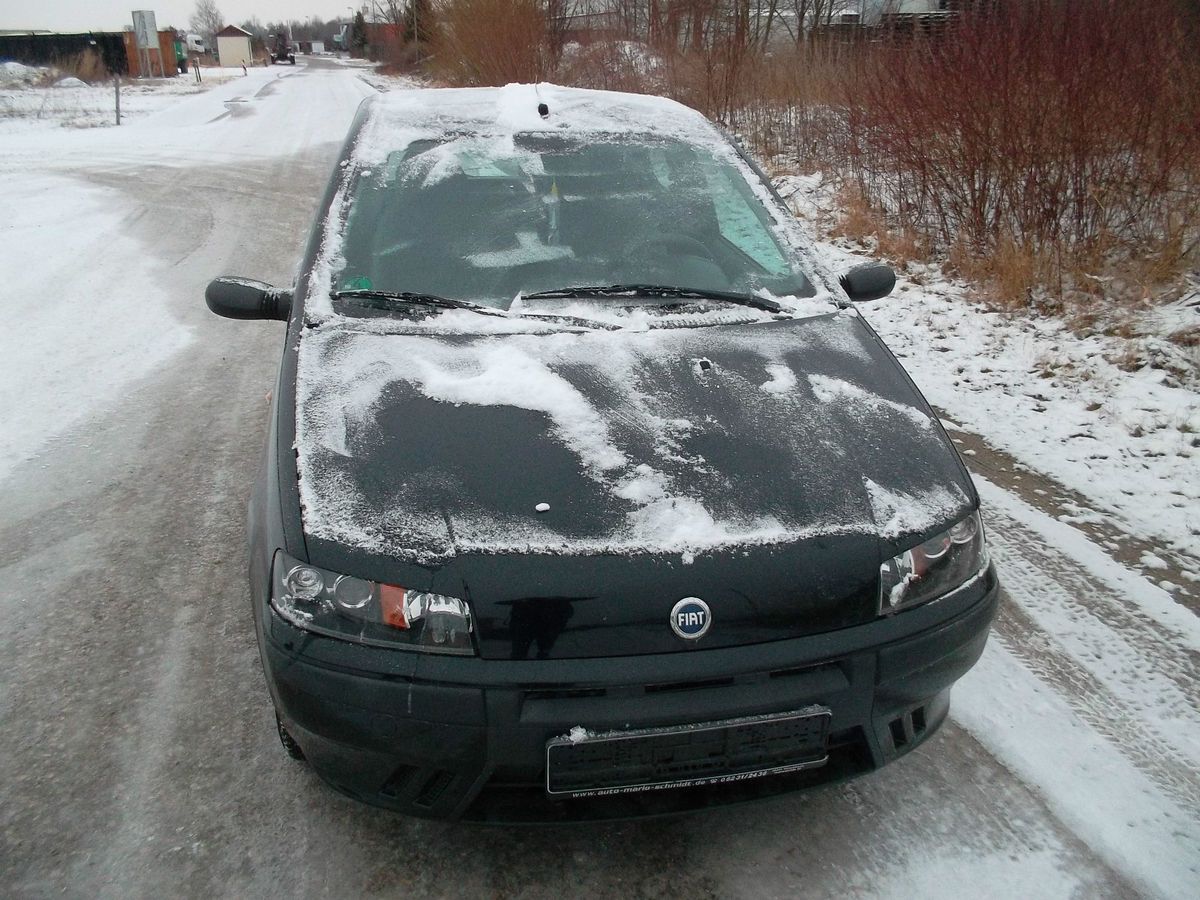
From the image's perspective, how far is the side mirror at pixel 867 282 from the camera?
3.15 m

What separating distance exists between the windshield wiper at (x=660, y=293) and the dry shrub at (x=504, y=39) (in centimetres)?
1772

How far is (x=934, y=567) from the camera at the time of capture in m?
2.04

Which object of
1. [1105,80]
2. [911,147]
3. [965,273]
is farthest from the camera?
[911,147]

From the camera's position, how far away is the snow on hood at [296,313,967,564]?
1901mm

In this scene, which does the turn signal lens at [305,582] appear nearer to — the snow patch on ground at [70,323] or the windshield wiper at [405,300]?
the windshield wiper at [405,300]

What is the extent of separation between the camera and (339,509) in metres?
1.94

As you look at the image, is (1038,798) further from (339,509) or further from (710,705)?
(339,509)

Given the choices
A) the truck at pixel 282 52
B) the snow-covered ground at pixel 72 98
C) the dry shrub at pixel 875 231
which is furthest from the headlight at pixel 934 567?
the truck at pixel 282 52

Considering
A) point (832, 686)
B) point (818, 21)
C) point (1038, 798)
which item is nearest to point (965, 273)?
point (1038, 798)

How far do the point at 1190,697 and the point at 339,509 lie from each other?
2.49 meters

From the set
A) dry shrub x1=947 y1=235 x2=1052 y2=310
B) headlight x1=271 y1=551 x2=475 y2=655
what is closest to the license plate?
headlight x1=271 y1=551 x2=475 y2=655

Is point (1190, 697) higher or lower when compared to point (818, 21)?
lower

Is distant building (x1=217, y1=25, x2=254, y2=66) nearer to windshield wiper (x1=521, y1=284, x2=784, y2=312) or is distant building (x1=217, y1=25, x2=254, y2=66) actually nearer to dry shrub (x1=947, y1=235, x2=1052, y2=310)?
dry shrub (x1=947, y1=235, x2=1052, y2=310)

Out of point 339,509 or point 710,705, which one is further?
point 339,509
